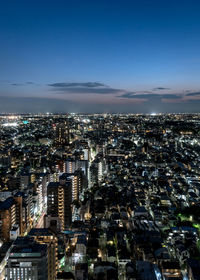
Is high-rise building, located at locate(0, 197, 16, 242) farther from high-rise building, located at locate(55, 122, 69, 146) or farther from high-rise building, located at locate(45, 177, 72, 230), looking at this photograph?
high-rise building, located at locate(55, 122, 69, 146)

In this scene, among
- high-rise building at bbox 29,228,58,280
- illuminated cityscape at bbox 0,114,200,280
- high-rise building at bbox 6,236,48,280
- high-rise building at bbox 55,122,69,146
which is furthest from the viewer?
high-rise building at bbox 55,122,69,146

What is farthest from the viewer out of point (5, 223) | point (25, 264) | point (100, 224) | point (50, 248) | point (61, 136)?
point (61, 136)

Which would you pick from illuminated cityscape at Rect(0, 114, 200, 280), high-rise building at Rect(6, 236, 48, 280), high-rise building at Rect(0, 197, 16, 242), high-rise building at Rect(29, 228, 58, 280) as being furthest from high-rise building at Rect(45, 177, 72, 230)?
high-rise building at Rect(6, 236, 48, 280)

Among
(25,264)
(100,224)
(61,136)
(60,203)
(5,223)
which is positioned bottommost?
(100,224)

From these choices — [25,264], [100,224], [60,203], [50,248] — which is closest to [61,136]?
[60,203]

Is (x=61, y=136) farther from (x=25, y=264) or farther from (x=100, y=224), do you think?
(x=25, y=264)

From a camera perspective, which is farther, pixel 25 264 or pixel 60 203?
pixel 60 203

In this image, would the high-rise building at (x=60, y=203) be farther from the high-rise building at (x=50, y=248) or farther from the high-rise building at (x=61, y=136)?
the high-rise building at (x=61, y=136)

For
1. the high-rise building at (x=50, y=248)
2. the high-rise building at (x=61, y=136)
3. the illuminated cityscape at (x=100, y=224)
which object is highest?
the high-rise building at (x=61, y=136)

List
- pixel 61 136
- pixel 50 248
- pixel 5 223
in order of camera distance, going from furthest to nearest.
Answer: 1. pixel 61 136
2. pixel 5 223
3. pixel 50 248

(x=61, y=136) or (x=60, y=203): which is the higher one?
(x=61, y=136)

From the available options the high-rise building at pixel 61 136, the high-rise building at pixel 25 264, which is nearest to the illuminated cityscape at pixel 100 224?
the high-rise building at pixel 25 264

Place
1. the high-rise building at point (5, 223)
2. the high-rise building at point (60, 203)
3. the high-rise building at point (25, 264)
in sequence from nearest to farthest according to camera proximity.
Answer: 1. the high-rise building at point (25, 264)
2. the high-rise building at point (5, 223)
3. the high-rise building at point (60, 203)
